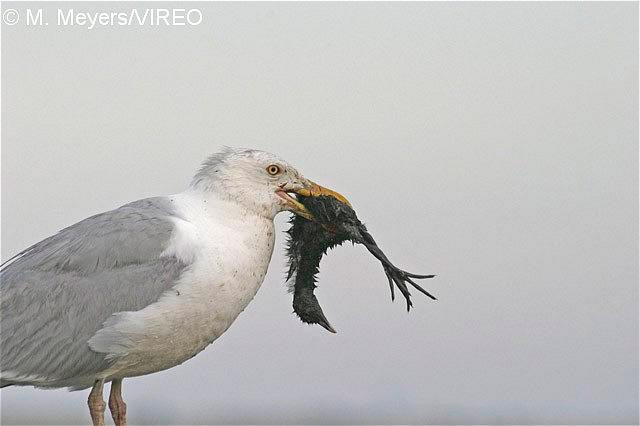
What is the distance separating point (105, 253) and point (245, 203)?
1320mm

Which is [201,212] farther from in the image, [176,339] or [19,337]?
[19,337]

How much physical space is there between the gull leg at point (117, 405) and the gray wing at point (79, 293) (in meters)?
0.55

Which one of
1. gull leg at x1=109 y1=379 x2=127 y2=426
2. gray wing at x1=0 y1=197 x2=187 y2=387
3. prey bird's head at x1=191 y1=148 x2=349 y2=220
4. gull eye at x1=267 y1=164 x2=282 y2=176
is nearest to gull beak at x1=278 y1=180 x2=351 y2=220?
prey bird's head at x1=191 y1=148 x2=349 y2=220

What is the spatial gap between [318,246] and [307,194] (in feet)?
1.79

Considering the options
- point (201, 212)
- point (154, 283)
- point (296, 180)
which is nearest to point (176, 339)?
point (154, 283)

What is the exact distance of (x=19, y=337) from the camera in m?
10.4

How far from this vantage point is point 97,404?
10461 mm

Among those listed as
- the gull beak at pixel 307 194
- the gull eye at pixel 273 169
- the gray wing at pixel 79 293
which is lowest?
the gray wing at pixel 79 293

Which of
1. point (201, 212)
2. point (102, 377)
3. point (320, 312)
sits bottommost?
point (102, 377)

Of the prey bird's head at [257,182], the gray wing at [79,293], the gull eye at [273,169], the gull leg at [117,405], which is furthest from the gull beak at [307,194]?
the gull leg at [117,405]

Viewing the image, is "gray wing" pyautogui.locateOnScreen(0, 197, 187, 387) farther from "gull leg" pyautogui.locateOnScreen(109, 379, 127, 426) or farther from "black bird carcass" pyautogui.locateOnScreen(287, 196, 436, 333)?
"black bird carcass" pyautogui.locateOnScreen(287, 196, 436, 333)

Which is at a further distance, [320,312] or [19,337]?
[320,312]

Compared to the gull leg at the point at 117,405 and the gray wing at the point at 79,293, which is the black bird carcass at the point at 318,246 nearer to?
the gray wing at the point at 79,293

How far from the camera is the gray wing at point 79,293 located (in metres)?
10.3
